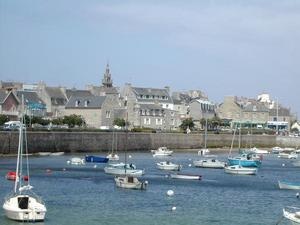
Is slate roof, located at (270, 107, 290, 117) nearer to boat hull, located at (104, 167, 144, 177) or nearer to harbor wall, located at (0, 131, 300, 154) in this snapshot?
harbor wall, located at (0, 131, 300, 154)

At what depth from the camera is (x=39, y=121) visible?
106250 millimetres

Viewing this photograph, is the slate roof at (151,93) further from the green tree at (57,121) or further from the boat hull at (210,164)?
the boat hull at (210,164)

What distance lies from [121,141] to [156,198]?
170 feet

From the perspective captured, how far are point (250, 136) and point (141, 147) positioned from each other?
26536mm

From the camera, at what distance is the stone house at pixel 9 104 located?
4296 inches

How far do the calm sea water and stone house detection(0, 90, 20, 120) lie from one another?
3787 centimetres

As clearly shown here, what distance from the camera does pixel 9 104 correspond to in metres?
110

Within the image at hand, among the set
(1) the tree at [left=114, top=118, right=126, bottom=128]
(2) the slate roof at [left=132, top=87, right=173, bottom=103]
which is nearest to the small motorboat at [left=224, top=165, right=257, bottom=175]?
A: (1) the tree at [left=114, top=118, right=126, bottom=128]

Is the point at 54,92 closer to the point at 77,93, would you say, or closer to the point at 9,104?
the point at 77,93

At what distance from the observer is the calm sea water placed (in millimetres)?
38000

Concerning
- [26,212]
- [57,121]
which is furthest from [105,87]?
[26,212]

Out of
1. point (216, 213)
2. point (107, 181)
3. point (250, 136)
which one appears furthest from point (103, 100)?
point (216, 213)

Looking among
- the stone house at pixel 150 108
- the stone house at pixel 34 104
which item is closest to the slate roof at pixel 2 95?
the stone house at pixel 34 104

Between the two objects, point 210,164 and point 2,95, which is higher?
point 2,95
